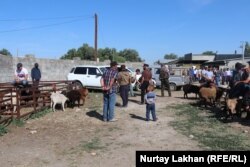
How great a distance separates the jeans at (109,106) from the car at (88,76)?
1132 centimetres

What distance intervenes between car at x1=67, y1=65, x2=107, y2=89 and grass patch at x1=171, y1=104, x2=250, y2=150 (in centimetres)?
971

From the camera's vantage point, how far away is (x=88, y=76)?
79.5 feet

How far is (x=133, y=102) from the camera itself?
57.0 ft

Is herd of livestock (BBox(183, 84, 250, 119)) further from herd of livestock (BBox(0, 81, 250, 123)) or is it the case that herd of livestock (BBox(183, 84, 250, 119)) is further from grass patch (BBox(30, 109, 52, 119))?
grass patch (BBox(30, 109, 52, 119))

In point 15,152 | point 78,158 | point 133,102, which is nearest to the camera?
point 78,158

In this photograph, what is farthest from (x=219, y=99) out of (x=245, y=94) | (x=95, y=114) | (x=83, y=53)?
(x=83, y=53)

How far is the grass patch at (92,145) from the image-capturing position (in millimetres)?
8992

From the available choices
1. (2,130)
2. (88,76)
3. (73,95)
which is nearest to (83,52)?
(88,76)

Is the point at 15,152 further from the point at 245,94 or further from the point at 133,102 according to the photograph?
the point at 133,102

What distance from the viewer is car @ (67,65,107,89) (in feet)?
78.6

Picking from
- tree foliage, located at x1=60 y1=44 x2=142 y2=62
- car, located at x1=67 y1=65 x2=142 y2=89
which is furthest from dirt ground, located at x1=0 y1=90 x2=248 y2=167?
tree foliage, located at x1=60 y1=44 x2=142 y2=62

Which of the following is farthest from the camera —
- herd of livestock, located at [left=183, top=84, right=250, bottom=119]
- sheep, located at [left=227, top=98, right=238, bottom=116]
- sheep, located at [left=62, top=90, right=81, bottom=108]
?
sheep, located at [left=62, top=90, right=81, bottom=108]

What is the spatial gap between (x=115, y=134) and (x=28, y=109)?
4.95 metres

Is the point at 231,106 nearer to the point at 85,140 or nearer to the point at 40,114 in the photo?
the point at 85,140
